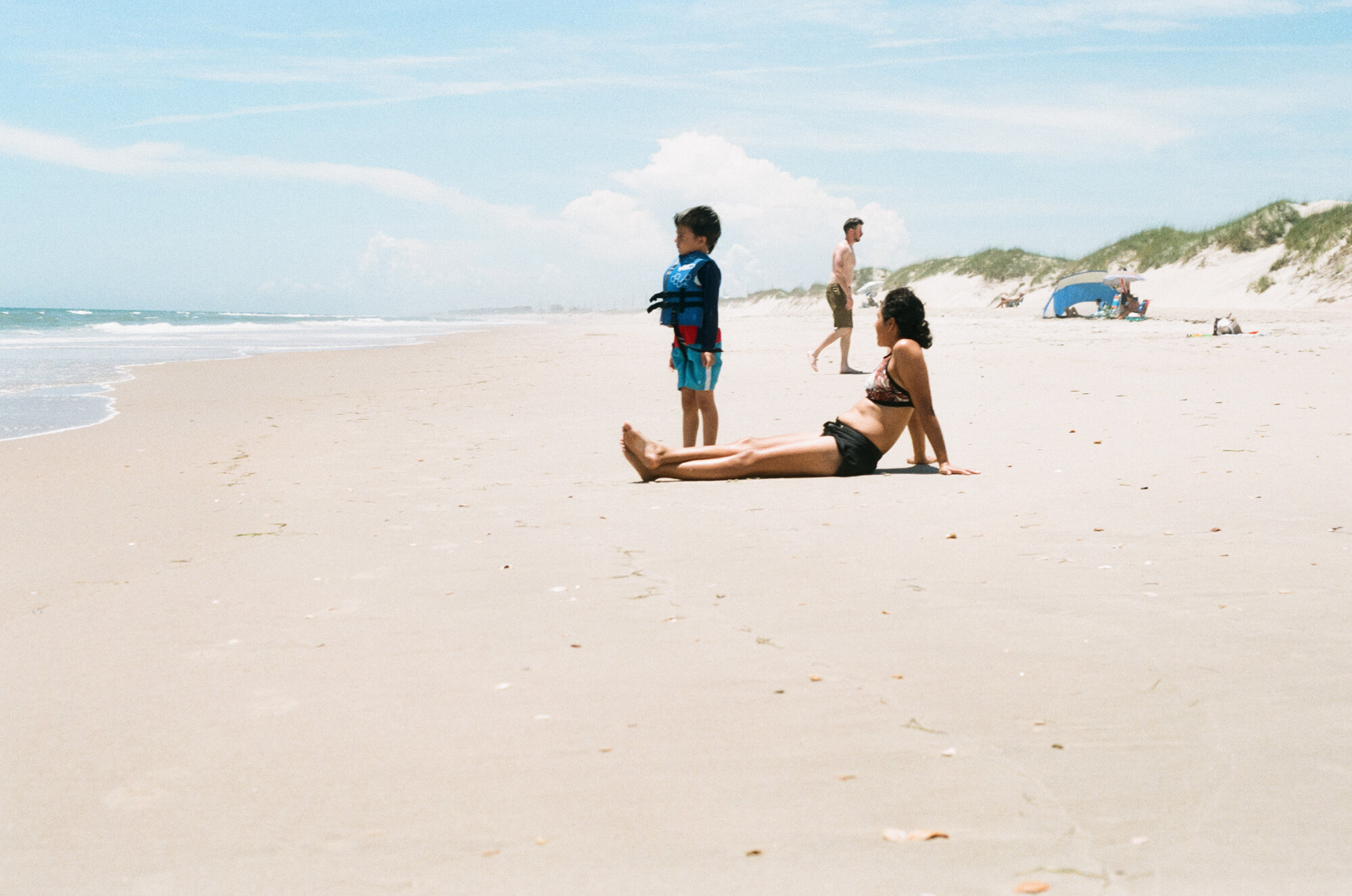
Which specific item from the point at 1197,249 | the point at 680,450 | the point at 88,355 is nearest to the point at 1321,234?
the point at 1197,249

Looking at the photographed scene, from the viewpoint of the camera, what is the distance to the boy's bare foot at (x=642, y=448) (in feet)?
17.5

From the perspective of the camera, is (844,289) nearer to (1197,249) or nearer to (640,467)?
(640,467)

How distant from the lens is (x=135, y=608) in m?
3.34

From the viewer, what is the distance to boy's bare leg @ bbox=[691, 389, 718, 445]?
6.12 meters

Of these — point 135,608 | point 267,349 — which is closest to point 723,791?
point 135,608

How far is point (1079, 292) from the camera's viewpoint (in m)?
26.6

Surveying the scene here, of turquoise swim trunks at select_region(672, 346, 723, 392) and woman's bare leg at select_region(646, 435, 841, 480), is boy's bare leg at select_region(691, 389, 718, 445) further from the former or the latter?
woman's bare leg at select_region(646, 435, 841, 480)

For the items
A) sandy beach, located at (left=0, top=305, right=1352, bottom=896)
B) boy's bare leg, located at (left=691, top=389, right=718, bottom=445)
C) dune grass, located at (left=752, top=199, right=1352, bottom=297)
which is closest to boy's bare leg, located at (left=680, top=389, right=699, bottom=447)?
boy's bare leg, located at (left=691, top=389, right=718, bottom=445)

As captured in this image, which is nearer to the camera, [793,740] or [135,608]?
[793,740]

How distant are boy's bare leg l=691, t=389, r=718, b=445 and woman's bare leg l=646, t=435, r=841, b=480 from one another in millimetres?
602

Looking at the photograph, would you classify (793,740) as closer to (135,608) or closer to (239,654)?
(239,654)

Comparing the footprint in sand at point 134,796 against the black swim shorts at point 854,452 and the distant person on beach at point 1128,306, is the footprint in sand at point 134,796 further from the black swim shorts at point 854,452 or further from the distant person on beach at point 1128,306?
the distant person on beach at point 1128,306

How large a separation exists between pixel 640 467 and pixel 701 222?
1.51 meters

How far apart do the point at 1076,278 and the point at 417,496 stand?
2441cm
